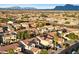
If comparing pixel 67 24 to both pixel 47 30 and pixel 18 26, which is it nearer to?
pixel 47 30

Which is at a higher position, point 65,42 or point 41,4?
point 41,4

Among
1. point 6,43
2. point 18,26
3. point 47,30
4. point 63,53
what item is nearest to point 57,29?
point 47,30

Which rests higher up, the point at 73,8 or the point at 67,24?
the point at 73,8

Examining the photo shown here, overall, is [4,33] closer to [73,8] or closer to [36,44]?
[36,44]
